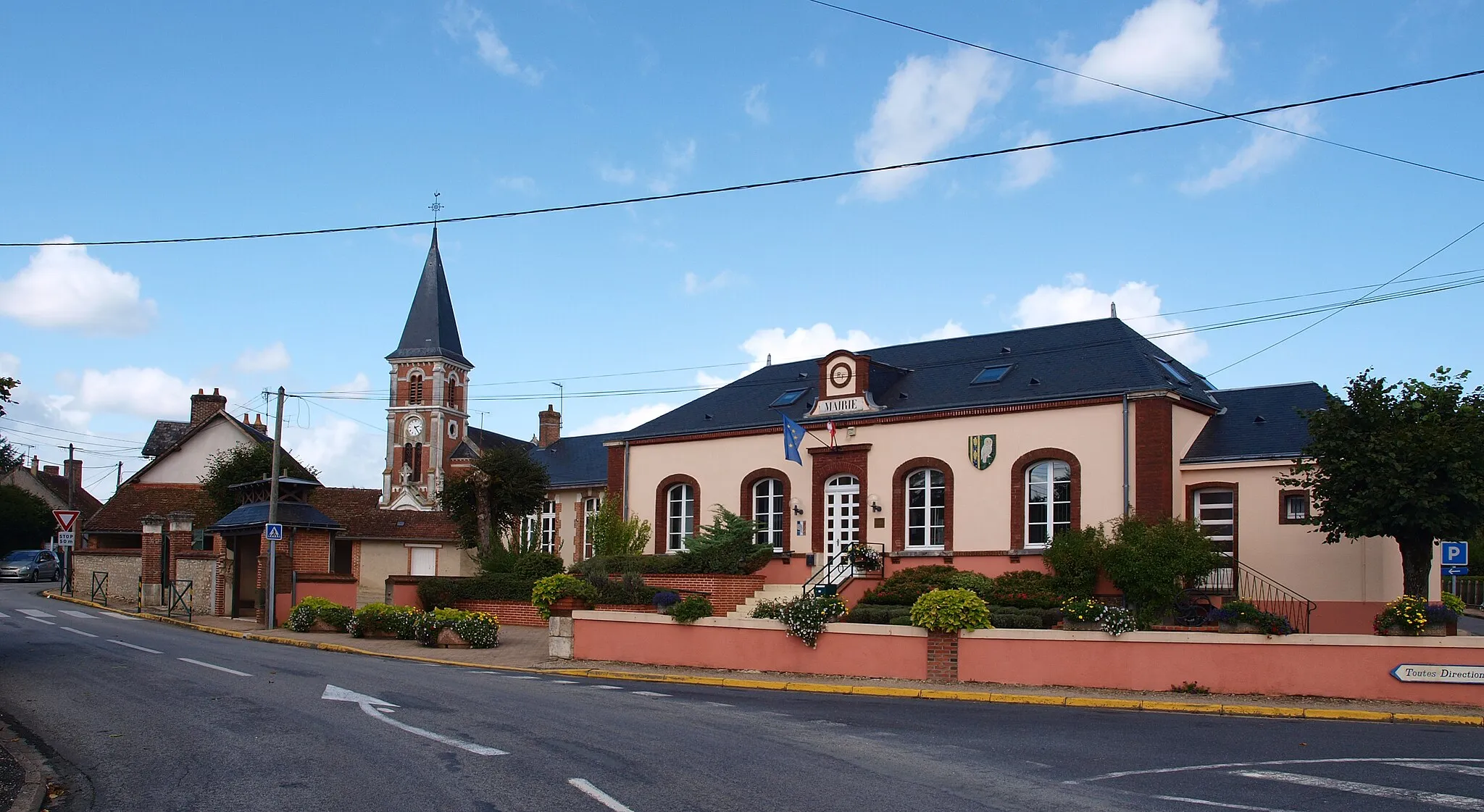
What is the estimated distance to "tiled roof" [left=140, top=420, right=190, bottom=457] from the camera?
70688 mm

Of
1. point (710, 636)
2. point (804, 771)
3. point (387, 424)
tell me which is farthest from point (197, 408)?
point (804, 771)

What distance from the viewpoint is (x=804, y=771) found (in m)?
10.3

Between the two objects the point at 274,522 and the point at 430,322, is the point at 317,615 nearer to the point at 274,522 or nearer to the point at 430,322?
the point at 274,522

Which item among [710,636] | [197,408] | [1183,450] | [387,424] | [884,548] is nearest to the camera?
[710,636]

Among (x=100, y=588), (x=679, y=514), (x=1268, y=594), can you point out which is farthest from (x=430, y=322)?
(x=1268, y=594)

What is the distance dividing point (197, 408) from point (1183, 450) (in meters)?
48.6

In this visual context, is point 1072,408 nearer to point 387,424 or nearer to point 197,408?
point 197,408

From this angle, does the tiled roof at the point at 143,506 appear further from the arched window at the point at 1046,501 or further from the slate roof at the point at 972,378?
the arched window at the point at 1046,501

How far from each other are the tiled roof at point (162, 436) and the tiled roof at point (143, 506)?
56.6 feet

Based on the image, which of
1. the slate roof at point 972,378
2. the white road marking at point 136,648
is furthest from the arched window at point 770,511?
the white road marking at point 136,648

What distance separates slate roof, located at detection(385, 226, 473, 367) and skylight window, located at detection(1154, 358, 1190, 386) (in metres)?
60.8

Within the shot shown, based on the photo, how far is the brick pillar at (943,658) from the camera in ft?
61.7

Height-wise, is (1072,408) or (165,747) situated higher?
(1072,408)

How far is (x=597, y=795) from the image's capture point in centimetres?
905
